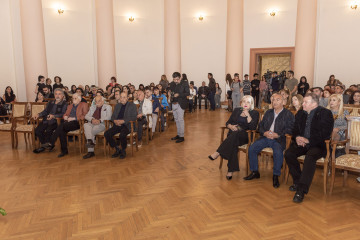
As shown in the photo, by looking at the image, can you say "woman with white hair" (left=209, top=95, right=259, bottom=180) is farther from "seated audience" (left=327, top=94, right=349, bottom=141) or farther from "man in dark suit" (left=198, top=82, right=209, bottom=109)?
"man in dark suit" (left=198, top=82, right=209, bottom=109)

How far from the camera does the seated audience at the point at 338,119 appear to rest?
14.8 feet

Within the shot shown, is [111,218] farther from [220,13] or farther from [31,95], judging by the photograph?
[220,13]

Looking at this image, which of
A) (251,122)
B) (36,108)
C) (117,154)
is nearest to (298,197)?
(251,122)

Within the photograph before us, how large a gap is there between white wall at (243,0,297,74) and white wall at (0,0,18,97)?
9360 mm

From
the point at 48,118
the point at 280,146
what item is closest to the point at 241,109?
the point at 280,146

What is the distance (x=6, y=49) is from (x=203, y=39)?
8.20 metres

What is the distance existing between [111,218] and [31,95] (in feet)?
27.4

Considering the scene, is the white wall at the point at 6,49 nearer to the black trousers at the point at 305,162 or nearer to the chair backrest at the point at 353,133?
the black trousers at the point at 305,162

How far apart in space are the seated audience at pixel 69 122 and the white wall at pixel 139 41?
7996 mm

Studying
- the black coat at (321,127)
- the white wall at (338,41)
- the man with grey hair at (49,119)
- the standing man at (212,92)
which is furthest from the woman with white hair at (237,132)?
the white wall at (338,41)

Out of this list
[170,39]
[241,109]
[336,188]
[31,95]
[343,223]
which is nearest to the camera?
[343,223]

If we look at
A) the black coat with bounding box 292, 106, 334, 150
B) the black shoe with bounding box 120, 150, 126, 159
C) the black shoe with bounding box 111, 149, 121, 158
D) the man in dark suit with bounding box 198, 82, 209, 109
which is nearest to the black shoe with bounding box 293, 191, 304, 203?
the black coat with bounding box 292, 106, 334, 150

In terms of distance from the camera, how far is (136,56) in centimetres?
1411

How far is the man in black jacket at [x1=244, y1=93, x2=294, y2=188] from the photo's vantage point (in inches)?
162
